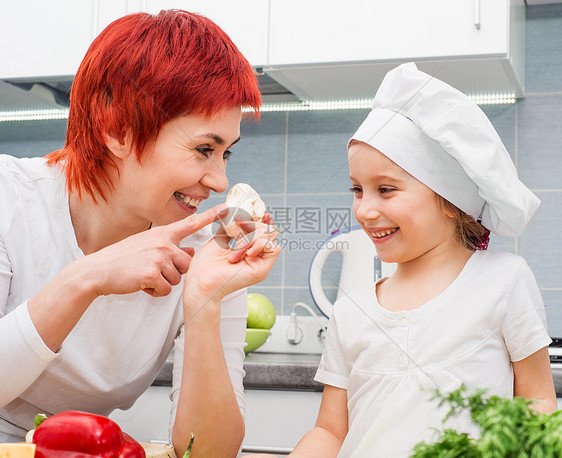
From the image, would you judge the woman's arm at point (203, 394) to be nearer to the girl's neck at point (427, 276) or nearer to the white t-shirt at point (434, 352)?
the white t-shirt at point (434, 352)

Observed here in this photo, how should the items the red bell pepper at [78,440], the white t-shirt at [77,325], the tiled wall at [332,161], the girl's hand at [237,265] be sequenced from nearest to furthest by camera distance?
the red bell pepper at [78,440]
the girl's hand at [237,265]
the white t-shirt at [77,325]
the tiled wall at [332,161]

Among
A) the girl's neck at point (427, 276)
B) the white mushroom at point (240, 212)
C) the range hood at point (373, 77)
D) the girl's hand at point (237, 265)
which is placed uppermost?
the range hood at point (373, 77)

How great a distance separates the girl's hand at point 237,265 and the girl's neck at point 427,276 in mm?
273

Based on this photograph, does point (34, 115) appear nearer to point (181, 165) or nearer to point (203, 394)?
point (181, 165)

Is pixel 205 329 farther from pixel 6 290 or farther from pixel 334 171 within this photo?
pixel 334 171

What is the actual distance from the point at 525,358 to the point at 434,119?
40 cm

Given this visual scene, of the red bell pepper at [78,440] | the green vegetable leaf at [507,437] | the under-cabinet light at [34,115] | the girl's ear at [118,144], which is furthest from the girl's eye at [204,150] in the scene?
the under-cabinet light at [34,115]

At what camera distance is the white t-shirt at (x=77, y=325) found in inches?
41.1

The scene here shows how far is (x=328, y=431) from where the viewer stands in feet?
3.51

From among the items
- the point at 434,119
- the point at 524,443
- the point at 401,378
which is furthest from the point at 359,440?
the point at 524,443

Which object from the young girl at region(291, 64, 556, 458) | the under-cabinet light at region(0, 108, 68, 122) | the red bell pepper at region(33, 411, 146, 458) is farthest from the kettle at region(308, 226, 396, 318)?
the red bell pepper at region(33, 411, 146, 458)

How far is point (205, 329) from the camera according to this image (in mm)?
942

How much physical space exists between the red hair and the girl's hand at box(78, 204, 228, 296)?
0.65 ft

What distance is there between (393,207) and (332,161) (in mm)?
1153
